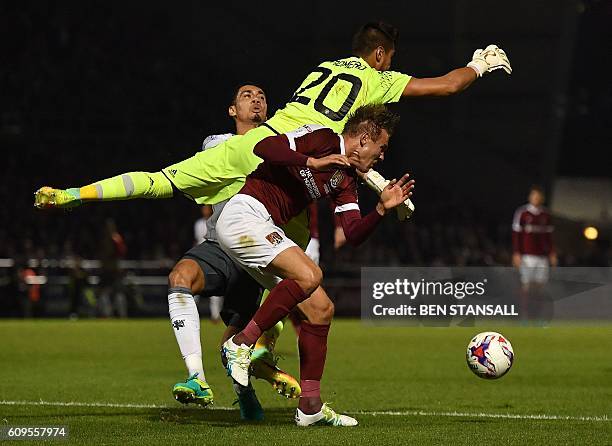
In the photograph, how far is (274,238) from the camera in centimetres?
722

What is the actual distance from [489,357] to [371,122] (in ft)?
7.18

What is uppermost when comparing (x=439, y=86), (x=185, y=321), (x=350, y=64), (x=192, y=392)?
(x=350, y=64)

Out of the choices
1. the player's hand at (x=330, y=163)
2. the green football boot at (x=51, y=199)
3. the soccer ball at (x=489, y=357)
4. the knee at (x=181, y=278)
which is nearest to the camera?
the player's hand at (x=330, y=163)

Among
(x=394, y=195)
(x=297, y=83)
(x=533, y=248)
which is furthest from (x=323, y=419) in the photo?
(x=297, y=83)

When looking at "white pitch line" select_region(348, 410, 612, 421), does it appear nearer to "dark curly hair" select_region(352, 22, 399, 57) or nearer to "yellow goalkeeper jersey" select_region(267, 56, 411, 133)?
"yellow goalkeeper jersey" select_region(267, 56, 411, 133)

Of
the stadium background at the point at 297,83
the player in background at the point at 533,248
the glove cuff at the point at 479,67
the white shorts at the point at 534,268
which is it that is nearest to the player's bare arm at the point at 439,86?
the glove cuff at the point at 479,67

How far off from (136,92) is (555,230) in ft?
36.0

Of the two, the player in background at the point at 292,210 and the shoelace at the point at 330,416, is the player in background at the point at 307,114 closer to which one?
the player in background at the point at 292,210

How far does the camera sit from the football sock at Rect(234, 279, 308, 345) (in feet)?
23.3

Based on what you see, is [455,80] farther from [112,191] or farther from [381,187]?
[112,191]

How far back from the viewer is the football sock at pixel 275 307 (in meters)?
7.10

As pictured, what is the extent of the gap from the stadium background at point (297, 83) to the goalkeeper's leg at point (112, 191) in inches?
788

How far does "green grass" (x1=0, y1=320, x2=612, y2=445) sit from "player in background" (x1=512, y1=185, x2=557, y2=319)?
2289 millimetres

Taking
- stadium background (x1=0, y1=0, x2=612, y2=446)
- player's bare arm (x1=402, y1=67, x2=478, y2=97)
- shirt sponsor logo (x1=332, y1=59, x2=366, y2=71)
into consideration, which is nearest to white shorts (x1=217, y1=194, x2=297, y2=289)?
shirt sponsor logo (x1=332, y1=59, x2=366, y2=71)
